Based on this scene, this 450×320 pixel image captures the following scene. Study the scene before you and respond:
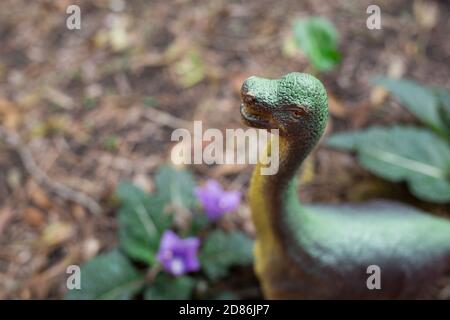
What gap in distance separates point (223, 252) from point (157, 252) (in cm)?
17

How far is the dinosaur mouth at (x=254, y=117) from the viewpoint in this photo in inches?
29.6

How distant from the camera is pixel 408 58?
1.72 m

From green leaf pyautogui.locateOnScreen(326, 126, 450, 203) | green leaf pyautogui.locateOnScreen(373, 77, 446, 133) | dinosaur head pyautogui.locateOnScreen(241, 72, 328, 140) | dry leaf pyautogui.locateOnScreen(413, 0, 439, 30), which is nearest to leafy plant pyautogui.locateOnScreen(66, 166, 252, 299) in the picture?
green leaf pyautogui.locateOnScreen(326, 126, 450, 203)

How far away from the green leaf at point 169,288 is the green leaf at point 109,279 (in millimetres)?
41

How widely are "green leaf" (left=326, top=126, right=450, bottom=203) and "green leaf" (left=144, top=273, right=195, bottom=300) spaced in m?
0.58

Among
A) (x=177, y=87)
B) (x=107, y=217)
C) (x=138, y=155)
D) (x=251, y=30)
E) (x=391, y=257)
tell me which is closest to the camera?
(x=391, y=257)

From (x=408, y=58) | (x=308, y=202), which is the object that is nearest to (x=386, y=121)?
(x=408, y=58)

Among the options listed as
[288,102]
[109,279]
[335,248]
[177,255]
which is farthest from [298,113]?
[109,279]

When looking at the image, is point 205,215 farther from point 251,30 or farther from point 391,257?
point 251,30

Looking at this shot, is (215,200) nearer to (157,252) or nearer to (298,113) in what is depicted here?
(157,252)

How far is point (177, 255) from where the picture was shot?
118 centimetres

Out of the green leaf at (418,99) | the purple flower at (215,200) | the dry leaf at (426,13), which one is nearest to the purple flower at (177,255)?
the purple flower at (215,200)

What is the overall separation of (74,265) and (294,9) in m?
1.22

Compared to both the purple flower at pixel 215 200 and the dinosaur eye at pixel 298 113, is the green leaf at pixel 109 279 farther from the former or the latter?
the dinosaur eye at pixel 298 113
